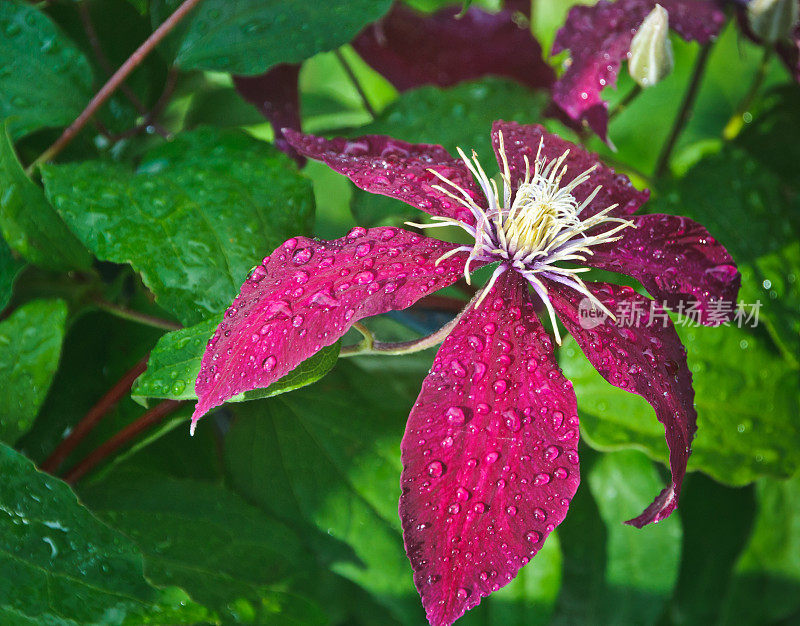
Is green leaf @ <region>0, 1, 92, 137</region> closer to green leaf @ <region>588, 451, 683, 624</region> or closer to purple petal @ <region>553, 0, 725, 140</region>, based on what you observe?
purple petal @ <region>553, 0, 725, 140</region>

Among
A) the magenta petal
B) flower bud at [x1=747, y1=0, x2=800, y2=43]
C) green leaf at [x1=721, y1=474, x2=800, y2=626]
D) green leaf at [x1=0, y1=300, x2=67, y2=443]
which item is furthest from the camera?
green leaf at [x1=721, y1=474, x2=800, y2=626]

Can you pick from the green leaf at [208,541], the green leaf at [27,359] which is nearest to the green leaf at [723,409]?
the green leaf at [208,541]

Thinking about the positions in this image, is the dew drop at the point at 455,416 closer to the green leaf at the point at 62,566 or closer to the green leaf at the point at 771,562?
the green leaf at the point at 62,566

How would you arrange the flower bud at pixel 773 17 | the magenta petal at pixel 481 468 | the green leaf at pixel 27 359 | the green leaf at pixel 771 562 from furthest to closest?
the green leaf at pixel 771 562 → the flower bud at pixel 773 17 → the green leaf at pixel 27 359 → the magenta petal at pixel 481 468

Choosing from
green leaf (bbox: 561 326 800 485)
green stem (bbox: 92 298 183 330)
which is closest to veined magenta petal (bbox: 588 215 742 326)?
green leaf (bbox: 561 326 800 485)

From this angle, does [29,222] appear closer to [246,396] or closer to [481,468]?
[246,396]

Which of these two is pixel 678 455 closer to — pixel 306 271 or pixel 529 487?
pixel 529 487
